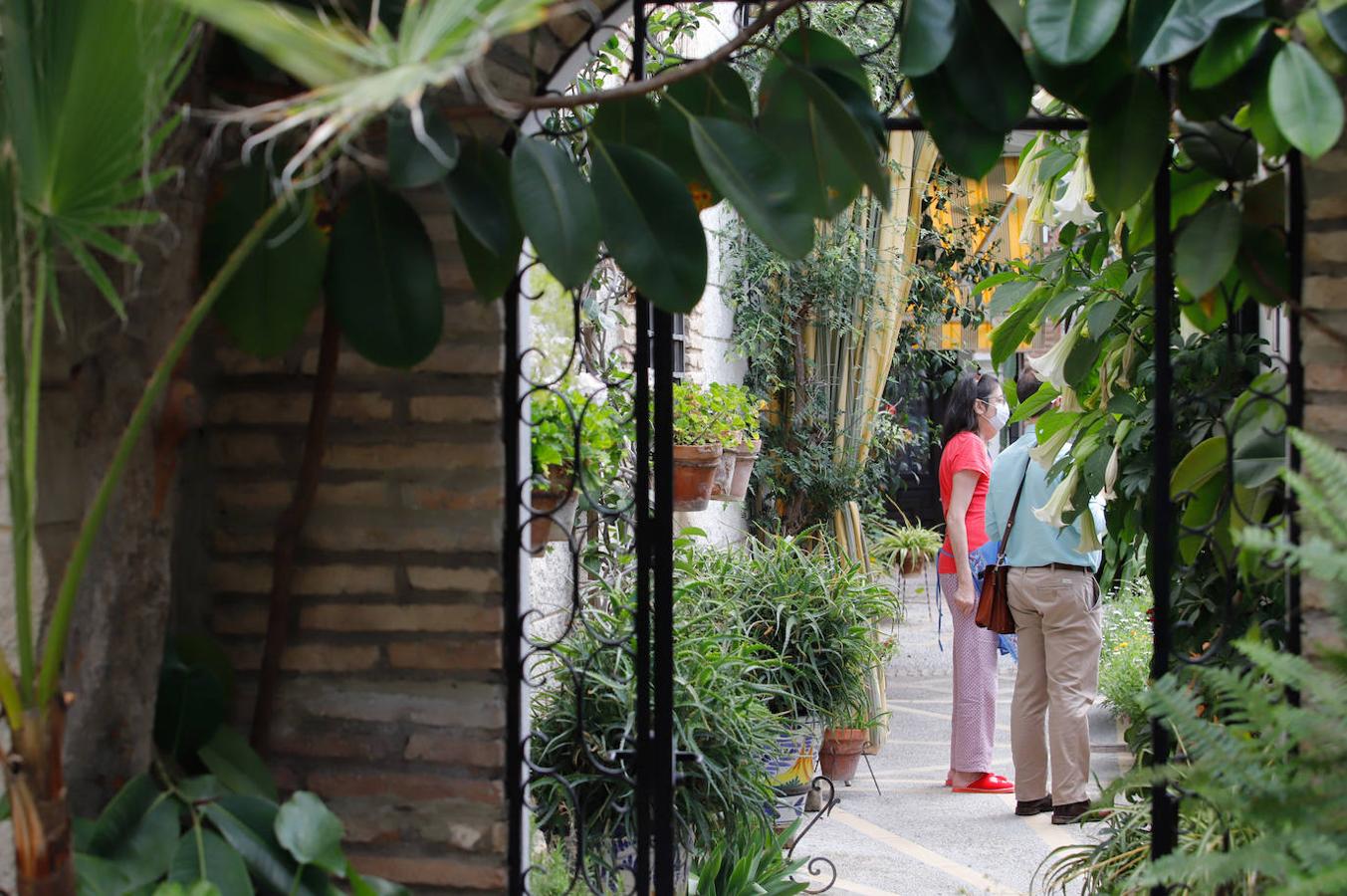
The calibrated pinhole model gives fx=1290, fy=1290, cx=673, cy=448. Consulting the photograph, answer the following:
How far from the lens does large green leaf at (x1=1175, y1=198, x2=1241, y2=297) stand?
7.60 ft

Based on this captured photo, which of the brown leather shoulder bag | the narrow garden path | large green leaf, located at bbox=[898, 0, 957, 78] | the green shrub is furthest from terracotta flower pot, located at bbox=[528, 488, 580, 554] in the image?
the green shrub

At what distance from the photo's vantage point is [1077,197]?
3.37 m

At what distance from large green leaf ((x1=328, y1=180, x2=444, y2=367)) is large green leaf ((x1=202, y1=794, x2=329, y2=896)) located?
0.75m

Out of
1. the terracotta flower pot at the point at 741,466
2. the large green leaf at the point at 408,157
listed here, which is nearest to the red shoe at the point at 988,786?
the terracotta flower pot at the point at 741,466

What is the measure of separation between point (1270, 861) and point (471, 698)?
5.01 ft

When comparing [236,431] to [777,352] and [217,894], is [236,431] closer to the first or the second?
[217,894]

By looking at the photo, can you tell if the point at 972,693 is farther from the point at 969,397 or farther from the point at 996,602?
the point at 969,397

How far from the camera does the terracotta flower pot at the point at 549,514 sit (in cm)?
283

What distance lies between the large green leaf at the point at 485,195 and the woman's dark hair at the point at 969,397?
380 centimetres

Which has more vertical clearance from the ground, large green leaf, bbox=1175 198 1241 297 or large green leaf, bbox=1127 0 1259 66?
large green leaf, bbox=1127 0 1259 66

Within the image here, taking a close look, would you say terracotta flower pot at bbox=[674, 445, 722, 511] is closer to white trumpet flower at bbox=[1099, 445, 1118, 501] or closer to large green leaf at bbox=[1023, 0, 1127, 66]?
white trumpet flower at bbox=[1099, 445, 1118, 501]

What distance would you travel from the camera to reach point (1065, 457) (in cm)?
362

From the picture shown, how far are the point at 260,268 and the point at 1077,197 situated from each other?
7.13ft

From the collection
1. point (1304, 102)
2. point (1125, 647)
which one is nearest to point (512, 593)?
point (1304, 102)
